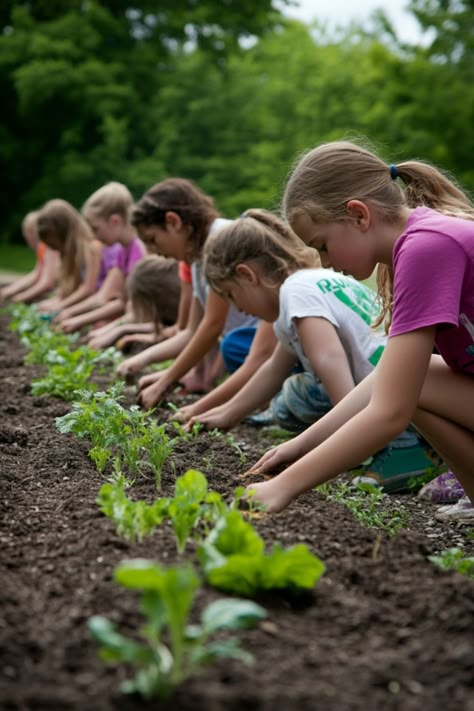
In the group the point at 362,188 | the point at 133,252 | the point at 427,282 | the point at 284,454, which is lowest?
the point at 284,454

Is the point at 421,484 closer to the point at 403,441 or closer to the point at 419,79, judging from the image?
the point at 403,441

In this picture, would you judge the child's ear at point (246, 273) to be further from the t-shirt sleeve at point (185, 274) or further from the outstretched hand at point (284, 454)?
the t-shirt sleeve at point (185, 274)

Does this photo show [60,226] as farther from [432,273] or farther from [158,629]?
[158,629]

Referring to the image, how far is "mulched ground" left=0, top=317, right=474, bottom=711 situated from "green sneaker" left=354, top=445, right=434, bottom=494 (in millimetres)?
984

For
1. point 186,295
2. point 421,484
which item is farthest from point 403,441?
point 186,295

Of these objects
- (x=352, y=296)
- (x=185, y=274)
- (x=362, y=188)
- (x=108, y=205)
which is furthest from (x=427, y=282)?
(x=108, y=205)

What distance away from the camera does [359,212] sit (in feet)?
10.1

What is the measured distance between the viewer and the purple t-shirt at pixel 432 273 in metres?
2.69

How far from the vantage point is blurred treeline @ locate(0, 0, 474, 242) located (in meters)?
21.1

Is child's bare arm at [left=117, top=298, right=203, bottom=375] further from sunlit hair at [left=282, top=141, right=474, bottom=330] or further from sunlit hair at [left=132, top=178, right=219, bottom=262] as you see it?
sunlit hair at [left=282, top=141, right=474, bottom=330]

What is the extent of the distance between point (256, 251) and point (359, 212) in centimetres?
133

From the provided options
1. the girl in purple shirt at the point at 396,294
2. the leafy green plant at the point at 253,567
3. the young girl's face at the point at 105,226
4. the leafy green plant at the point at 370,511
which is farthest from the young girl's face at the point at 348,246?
the young girl's face at the point at 105,226

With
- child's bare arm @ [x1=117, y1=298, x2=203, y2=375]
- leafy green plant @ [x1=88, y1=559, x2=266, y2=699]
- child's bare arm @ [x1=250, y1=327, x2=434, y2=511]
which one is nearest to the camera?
leafy green plant @ [x1=88, y1=559, x2=266, y2=699]

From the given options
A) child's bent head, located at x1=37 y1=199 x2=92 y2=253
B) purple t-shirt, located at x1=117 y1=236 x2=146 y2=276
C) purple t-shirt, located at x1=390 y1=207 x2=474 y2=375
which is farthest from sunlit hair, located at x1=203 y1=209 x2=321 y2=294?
child's bent head, located at x1=37 y1=199 x2=92 y2=253
